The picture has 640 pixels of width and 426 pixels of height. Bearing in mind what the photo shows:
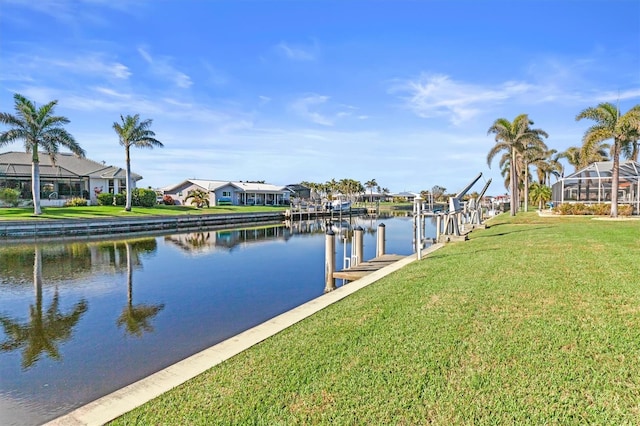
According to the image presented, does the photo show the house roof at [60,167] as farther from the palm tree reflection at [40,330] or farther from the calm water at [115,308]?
the palm tree reflection at [40,330]

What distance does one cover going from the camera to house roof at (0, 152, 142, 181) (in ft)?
120

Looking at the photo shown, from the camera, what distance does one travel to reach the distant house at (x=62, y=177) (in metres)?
36.5

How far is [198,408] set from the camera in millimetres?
3762

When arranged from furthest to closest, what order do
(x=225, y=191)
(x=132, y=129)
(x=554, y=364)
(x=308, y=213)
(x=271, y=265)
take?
(x=225, y=191)
(x=308, y=213)
(x=132, y=129)
(x=271, y=265)
(x=554, y=364)

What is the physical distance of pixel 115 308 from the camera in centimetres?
1002

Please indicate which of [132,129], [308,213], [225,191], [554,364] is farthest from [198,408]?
[225,191]

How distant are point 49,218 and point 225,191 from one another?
29293 millimetres

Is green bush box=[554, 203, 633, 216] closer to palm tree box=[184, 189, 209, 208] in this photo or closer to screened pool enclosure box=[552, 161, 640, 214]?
screened pool enclosure box=[552, 161, 640, 214]

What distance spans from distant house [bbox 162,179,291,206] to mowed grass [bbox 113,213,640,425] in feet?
169

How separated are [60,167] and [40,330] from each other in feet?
119

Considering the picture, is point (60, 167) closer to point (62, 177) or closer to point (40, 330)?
point (62, 177)

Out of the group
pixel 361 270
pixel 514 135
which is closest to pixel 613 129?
pixel 514 135

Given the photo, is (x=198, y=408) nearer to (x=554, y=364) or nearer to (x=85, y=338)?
(x=554, y=364)

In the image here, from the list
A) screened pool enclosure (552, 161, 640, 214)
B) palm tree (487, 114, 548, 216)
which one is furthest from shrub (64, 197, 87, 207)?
screened pool enclosure (552, 161, 640, 214)
